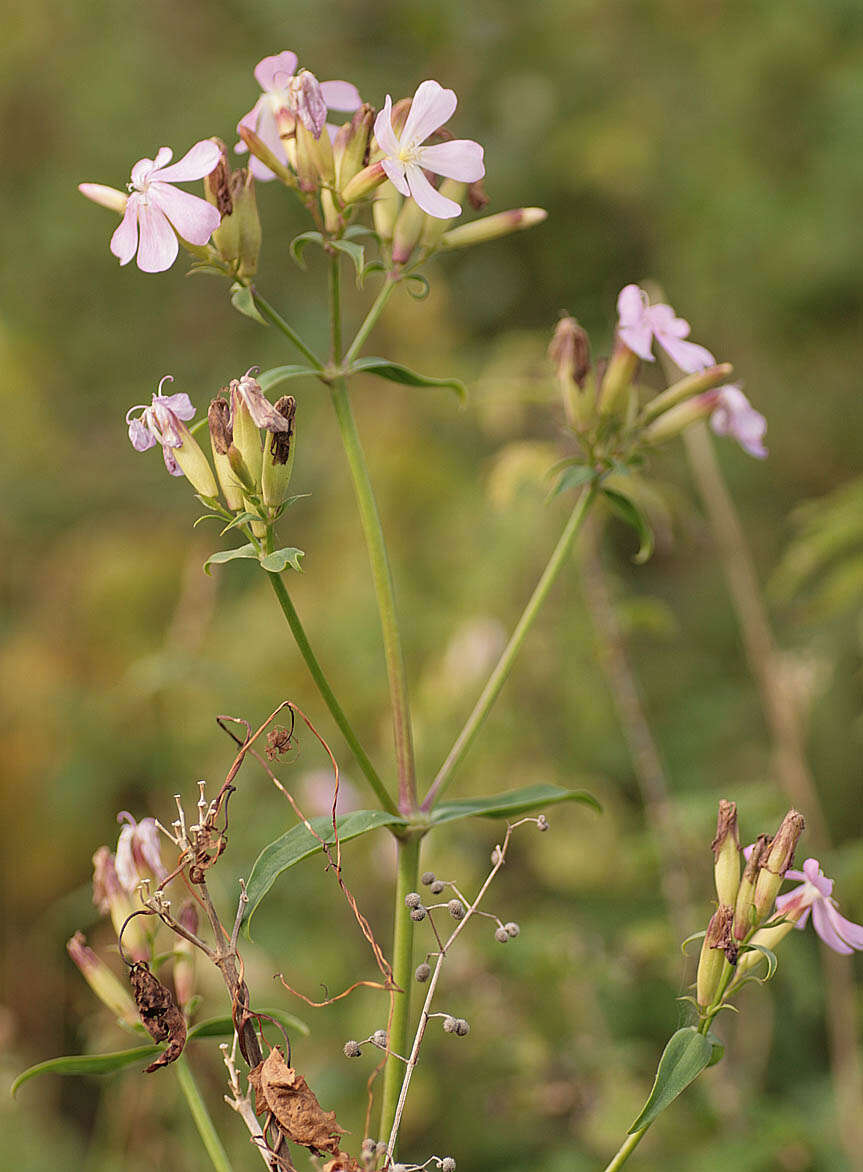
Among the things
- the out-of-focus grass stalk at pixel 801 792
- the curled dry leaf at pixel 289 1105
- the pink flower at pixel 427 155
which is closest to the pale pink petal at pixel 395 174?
the pink flower at pixel 427 155

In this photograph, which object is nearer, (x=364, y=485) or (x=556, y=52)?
(x=364, y=485)

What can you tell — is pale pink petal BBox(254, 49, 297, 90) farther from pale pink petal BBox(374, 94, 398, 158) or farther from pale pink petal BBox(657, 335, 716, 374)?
pale pink petal BBox(657, 335, 716, 374)

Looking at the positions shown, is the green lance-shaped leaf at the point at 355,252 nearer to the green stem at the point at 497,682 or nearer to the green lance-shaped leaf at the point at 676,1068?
the green stem at the point at 497,682

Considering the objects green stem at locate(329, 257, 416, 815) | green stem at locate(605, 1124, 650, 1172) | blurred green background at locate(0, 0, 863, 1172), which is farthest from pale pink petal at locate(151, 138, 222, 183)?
blurred green background at locate(0, 0, 863, 1172)

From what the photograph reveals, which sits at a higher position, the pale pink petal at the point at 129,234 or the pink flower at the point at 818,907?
the pale pink petal at the point at 129,234

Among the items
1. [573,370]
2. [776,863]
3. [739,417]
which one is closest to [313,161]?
[573,370]

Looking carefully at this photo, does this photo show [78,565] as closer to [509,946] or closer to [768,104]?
[509,946]

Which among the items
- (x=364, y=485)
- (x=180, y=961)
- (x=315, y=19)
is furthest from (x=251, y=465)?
(x=315, y=19)
